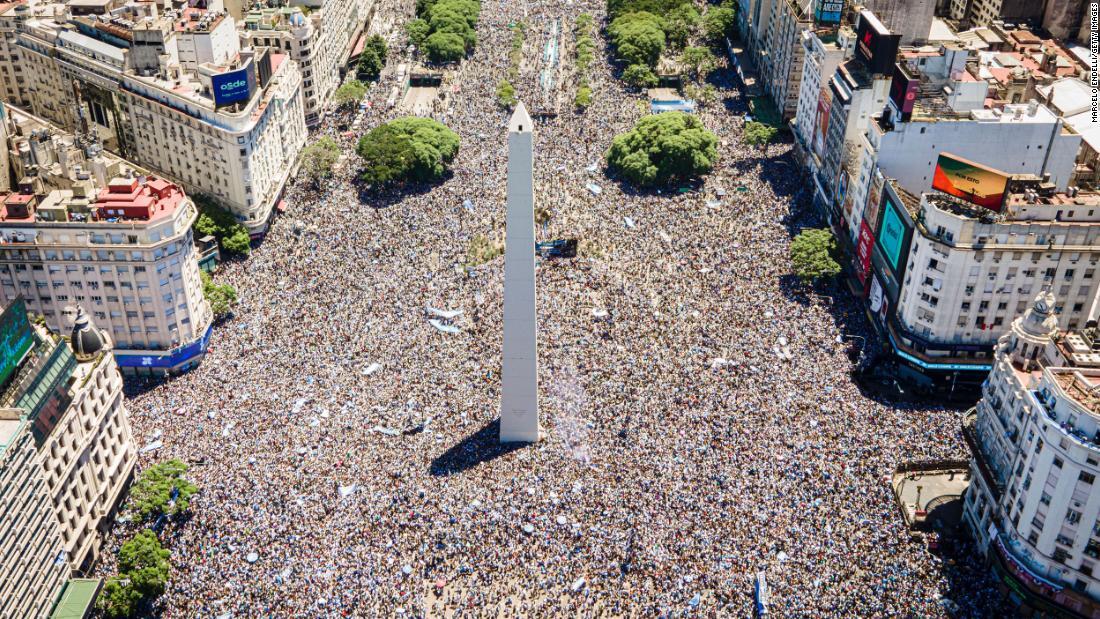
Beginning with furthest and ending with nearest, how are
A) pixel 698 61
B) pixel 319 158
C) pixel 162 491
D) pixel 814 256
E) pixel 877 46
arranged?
1. pixel 698 61
2. pixel 319 158
3. pixel 877 46
4. pixel 814 256
5. pixel 162 491

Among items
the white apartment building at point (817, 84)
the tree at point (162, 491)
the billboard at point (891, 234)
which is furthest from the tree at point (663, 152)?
the tree at point (162, 491)

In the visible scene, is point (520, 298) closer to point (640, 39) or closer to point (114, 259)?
point (114, 259)

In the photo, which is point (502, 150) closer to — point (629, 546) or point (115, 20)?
point (115, 20)

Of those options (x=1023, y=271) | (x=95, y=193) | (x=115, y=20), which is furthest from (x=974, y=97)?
(x=115, y=20)

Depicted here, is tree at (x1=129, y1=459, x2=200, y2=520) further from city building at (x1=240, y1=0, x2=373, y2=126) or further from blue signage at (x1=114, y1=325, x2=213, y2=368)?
city building at (x1=240, y1=0, x2=373, y2=126)

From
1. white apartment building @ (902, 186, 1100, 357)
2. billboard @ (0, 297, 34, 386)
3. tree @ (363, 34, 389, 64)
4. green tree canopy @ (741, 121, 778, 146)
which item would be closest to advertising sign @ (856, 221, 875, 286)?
white apartment building @ (902, 186, 1100, 357)

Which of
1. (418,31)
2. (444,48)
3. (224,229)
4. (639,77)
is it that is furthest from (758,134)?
(224,229)
